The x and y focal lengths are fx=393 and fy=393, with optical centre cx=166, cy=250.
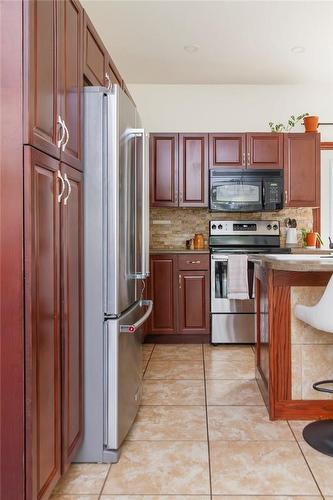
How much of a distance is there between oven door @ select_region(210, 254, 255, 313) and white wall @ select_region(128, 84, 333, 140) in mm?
1651

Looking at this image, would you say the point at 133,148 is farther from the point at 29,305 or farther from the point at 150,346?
the point at 150,346

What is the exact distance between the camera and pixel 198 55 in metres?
3.88

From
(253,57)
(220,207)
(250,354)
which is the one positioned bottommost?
(250,354)

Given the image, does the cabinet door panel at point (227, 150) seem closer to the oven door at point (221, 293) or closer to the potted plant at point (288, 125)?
the potted plant at point (288, 125)

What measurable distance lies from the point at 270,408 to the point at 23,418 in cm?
154

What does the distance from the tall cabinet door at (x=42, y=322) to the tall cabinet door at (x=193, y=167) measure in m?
2.91

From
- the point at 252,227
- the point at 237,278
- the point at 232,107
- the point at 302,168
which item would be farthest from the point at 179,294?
the point at 232,107

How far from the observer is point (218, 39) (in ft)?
11.7

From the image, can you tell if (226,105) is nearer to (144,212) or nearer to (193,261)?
(193,261)

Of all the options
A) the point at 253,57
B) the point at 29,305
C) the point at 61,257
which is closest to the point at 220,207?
the point at 253,57

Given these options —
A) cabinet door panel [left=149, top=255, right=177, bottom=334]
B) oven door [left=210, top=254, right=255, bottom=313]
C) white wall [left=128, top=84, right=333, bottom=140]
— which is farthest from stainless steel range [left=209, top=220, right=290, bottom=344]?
white wall [left=128, top=84, right=333, bottom=140]

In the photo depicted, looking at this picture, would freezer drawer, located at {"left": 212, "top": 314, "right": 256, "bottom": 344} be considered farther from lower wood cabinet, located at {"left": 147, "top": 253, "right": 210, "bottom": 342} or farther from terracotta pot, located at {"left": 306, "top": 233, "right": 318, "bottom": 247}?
terracotta pot, located at {"left": 306, "top": 233, "right": 318, "bottom": 247}

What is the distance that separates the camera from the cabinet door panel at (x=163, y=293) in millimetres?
4070

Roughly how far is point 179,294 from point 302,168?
1.91 metres
